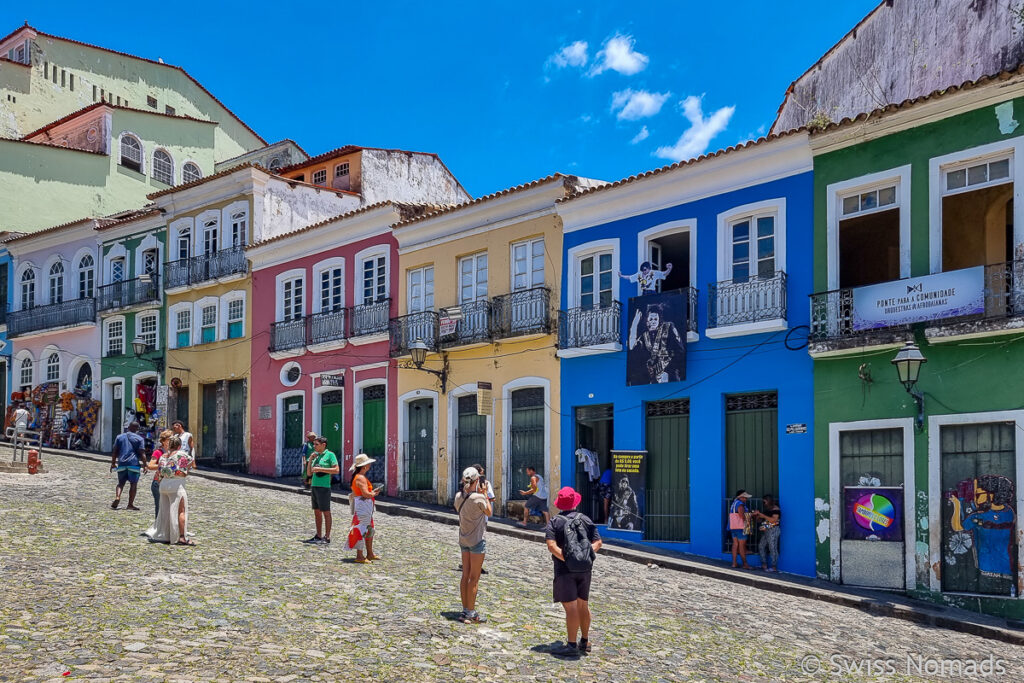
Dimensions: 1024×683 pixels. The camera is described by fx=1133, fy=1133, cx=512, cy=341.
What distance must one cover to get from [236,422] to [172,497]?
47.4 feet

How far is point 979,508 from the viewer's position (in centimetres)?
1484

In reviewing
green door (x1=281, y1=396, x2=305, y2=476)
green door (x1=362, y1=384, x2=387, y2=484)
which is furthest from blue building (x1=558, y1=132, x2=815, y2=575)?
green door (x1=281, y1=396, x2=305, y2=476)

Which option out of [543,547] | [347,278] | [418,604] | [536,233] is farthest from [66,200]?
[418,604]

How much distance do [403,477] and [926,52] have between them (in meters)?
13.2

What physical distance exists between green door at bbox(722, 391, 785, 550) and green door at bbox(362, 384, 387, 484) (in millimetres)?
8968

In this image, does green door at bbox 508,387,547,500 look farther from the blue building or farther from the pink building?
the pink building

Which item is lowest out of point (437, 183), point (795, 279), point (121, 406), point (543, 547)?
point (543, 547)

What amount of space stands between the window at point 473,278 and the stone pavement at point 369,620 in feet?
23.2

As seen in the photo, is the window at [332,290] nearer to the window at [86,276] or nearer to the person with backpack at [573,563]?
the window at [86,276]

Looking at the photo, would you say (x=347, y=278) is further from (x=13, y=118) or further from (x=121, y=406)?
(x=13, y=118)

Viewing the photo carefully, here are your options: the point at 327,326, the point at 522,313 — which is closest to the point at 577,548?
the point at 522,313

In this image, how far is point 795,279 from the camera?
1714 centimetres

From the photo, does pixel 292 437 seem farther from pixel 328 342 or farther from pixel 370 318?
pixel 370 318

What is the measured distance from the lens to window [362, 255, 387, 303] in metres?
24.9
